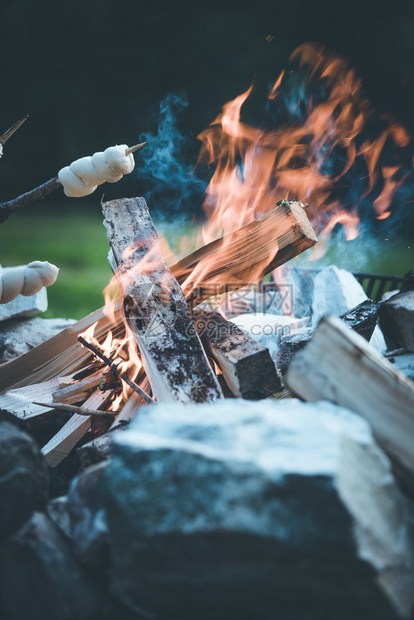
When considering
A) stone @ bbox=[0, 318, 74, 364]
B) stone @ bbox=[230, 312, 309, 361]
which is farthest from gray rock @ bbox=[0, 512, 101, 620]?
stone @ bbox=[0, 318, 74, 364]

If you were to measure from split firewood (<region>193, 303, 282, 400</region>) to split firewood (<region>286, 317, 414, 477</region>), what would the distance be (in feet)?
1.59

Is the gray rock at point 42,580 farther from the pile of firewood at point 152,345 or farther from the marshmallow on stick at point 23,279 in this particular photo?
the marshmallow on stick at point 23,279

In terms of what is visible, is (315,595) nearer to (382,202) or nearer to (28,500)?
(28,500)

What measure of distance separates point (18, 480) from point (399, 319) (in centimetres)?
162

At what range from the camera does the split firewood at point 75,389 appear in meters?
2.00

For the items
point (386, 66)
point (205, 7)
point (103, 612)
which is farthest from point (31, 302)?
point (386, 66)

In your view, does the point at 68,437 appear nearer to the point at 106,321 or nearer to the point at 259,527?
the point at 106,321

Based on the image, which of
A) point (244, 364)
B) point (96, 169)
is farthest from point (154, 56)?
point (244, 364)

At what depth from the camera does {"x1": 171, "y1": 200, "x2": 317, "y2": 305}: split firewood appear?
200 centimetres

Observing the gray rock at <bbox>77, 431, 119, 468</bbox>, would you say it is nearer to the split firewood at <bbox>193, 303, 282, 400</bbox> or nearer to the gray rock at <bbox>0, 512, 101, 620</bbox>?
the gray rock at <bbox>0, 512, 101, 620</bbox>

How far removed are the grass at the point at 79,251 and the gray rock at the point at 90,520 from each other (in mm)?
3090

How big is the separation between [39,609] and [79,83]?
17.0ft

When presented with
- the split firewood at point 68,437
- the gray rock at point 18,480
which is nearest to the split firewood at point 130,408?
the split firewood at point 68,437

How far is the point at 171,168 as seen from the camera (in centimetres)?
395
